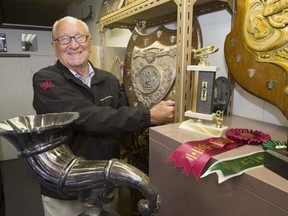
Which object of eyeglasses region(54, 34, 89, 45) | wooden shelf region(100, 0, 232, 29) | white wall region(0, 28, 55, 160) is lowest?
white wall region(0, 28, 55, 160)

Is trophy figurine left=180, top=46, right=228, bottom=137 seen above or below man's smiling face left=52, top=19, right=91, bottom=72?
below

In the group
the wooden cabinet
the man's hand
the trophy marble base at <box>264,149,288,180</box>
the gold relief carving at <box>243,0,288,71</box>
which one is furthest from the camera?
the man's hand

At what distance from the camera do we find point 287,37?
2.25 feet

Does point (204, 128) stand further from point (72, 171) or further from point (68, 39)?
point (68, 39)

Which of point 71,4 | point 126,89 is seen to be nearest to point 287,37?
point 126,89

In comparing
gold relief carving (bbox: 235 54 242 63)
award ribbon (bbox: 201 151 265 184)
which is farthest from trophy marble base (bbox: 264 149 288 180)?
gold relief carving (bbox: 235 54 242 63)

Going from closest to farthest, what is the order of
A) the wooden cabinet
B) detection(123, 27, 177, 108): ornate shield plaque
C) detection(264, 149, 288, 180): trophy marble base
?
1. detection(264, 149, 288, 180): trophy marble base
2. the wooden cabinet
3. detection(123, 27, 177, 108): ornate shield plaque

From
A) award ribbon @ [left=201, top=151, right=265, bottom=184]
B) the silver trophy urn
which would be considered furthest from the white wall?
award ribbon @ [left=201, top=151, right=265, bottom=184]

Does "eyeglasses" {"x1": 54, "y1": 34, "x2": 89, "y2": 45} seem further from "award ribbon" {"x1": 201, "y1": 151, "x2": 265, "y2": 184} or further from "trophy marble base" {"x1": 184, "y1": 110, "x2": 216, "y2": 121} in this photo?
"award ribbon" {"x1": 201, "y1": 151, "x2": 265, "y2": 184}

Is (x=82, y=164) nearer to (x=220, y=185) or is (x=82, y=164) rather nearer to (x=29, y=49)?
(x=220, y=185)

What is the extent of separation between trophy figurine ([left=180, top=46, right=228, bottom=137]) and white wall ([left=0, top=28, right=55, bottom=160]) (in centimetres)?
366

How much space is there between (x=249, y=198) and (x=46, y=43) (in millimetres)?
4110

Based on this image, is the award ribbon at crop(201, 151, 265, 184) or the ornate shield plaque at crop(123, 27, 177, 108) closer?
the award ribbon at crop(201, 151, 265, 184)

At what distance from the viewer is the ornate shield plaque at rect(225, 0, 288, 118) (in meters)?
0.70
